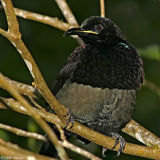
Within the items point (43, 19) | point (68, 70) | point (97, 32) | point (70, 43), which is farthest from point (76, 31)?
point (70, 43)

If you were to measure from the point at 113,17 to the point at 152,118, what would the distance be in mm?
2175

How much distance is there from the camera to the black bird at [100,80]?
434 centimetres

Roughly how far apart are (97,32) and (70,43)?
2636mm

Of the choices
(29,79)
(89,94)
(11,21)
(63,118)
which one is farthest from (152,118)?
(11,21)

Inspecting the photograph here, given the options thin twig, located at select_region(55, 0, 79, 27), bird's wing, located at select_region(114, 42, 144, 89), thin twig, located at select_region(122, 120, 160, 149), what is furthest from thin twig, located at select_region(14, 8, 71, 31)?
thin twig, located at select_region(122, 120, 160, 149)

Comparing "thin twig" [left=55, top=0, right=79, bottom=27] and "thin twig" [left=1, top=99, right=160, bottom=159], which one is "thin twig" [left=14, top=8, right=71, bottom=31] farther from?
"thin twig" [left=1, top=99, right=160, bottom=159]

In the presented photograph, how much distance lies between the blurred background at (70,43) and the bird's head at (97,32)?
1.74 m

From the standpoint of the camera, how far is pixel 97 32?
4.68 metres

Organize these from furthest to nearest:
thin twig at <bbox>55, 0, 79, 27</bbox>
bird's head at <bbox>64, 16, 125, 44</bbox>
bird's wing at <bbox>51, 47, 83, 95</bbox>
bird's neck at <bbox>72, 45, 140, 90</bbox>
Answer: thin twig at <bbox>55, 0, 79, 27</bbox> < bird's head at <bbox>64, 16, 125, 44</bbox> < bird's wing at <bbox>51, 47, 83, 95</bbox> < bird's neck at <bbox>72, 45, 140, 90</bbox>

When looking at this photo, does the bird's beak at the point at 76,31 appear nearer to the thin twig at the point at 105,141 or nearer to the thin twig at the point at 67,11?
the thin twig at the point at 67,11

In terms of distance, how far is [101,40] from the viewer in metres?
4.66

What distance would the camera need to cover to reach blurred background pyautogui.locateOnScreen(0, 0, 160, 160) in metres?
6.50

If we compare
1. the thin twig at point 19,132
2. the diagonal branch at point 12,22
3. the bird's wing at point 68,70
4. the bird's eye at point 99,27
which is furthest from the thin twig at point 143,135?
the diagonal branch at point 12,22

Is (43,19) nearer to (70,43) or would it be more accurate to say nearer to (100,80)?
(100,80)
